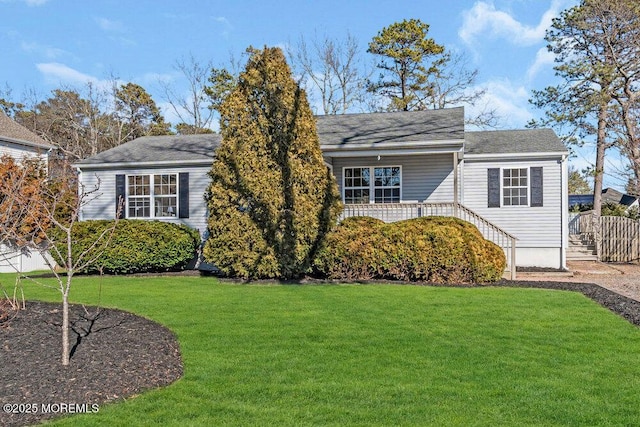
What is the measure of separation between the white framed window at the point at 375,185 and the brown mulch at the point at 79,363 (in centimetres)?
996

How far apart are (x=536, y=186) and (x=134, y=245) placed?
465 inches

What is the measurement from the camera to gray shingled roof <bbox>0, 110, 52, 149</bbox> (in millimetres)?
20002

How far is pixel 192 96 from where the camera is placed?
3403 centimetres

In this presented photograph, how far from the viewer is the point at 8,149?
20281 millimetres

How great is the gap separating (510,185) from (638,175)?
6.29 metres

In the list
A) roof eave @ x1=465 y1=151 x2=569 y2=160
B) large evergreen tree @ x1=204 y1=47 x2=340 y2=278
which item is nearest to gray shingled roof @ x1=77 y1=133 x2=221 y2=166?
large evergreen tree @ x1=204 y1=47 x2=340 y2=278

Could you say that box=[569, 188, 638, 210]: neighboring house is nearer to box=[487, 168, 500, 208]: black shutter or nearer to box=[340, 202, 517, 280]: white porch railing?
box=[487, 168, 500, 208]: black shutter

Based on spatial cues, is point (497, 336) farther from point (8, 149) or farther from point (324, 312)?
point (8, 149)

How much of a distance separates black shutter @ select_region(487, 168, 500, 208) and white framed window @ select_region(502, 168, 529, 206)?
7.3 inches

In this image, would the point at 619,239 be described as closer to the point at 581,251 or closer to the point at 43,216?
the point at 581,251

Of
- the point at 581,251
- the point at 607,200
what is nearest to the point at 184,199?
the point at 581,251

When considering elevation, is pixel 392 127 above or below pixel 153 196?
above

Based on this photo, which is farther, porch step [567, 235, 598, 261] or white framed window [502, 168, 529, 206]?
porch step [567, 235, 598, 261]

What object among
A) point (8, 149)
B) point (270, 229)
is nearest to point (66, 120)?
point (8, 149)
